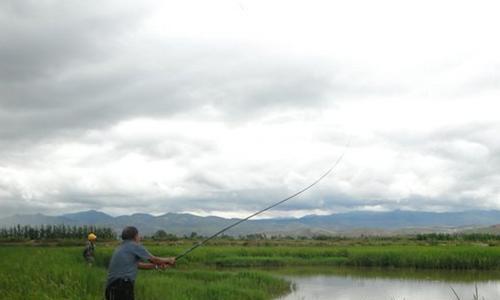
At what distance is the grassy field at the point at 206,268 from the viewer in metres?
10.9

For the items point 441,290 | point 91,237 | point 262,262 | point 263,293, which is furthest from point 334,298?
point 262,262

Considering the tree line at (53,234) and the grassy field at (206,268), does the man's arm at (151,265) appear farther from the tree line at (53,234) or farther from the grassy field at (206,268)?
the tree line at (53,234)

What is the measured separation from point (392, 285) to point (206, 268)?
10.5 m

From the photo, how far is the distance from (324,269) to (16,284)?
68.7 ft

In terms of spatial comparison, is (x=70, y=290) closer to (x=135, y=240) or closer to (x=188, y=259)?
(x=135, y=240)

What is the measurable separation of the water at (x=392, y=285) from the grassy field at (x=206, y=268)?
1.53 metres

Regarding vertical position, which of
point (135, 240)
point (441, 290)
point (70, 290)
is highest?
point (135, 240)

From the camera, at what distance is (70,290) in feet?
33.1

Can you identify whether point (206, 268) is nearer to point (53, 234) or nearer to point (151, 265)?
point (151, 265)

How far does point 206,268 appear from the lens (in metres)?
28.9

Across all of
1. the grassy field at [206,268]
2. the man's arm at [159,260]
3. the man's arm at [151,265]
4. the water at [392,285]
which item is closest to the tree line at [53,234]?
the grassy field at [206,268]

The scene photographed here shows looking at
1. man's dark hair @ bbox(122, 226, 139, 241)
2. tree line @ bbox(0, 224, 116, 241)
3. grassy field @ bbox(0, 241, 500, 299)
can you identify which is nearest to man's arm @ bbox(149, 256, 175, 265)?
man's dark hair @ bbox(122, 226, 139, 241)

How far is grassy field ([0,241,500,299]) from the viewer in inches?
428

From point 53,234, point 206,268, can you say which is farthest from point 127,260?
point 53,234
